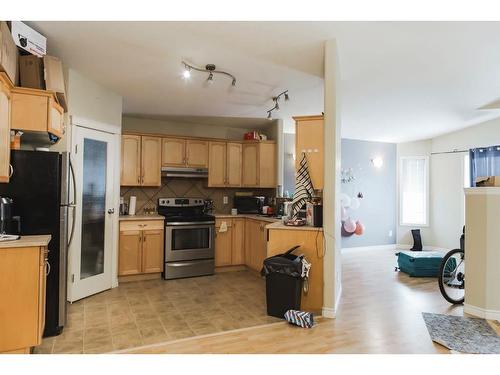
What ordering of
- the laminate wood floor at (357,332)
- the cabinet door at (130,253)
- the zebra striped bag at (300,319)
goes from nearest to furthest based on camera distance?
1. the laminate wood floor at (357,332)
2. the zebra striped bag at (300,319)
3. the cabinet door at (130,253)

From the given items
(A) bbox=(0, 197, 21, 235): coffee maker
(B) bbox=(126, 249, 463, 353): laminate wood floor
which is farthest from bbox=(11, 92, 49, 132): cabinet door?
(B) bbox=(126, 249, 463, 353): laminate wood floor

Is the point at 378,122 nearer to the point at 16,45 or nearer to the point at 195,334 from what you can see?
the point at 195,334

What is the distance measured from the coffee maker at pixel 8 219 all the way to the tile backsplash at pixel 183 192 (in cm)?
242

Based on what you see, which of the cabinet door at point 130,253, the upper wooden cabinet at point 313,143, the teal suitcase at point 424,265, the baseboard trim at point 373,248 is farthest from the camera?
the baseboard trim at point 373,248

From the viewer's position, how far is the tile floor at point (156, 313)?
2.52 m

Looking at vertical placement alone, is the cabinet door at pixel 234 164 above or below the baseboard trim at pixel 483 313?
above

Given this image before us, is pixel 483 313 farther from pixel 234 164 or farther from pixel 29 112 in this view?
pixel 29 112

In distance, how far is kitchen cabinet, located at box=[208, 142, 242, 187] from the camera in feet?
17.1

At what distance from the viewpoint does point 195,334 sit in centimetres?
263

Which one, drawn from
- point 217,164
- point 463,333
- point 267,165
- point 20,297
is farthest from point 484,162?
point 20,297

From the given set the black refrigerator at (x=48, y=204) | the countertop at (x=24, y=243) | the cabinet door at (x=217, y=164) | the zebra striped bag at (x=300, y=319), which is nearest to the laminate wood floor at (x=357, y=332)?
the zebra striped bag at (x=300, y=319)

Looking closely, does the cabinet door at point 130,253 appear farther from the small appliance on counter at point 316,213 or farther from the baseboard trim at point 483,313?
the baseboard trim at point 483,313

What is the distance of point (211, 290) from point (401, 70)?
135 inches
